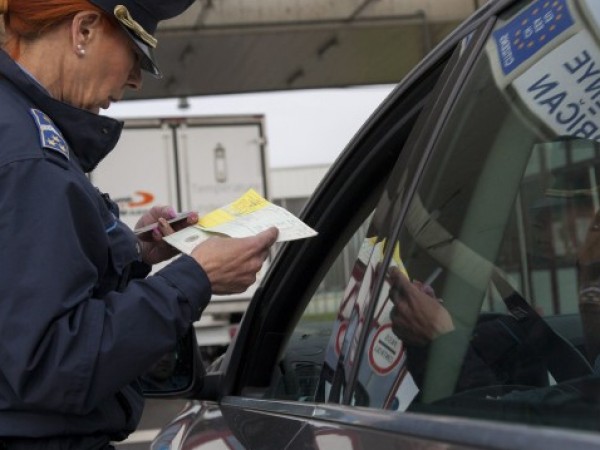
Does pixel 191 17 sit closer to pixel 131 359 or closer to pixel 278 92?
pixel 278 92

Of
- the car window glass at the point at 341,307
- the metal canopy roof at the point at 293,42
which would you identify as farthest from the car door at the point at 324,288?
the metal canopy roof at the point at 293,42

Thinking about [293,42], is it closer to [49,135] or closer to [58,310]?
[49,135]

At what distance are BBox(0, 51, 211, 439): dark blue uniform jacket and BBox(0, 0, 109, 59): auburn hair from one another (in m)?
0.09

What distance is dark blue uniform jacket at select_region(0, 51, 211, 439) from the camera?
1715 millimetres

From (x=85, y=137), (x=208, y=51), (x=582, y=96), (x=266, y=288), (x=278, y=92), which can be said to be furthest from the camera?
(x=278, y=92)

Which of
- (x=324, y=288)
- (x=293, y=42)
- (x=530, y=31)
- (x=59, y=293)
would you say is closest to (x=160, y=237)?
(x=324, y=288)

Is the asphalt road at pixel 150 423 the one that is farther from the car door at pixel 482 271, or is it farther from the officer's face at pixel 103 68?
the car door at pixel 482 271

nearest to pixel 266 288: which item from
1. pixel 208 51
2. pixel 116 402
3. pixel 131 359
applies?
pixel 116 402

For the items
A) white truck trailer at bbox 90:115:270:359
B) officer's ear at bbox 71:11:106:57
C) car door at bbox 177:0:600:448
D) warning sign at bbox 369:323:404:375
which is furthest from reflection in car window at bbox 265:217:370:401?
white truck trailer at bbox 90:115:270:359

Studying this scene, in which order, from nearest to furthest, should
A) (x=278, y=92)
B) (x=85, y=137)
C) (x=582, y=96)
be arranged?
(x=582, y=96) → (x=85, y=137) → (x=278, y=92)

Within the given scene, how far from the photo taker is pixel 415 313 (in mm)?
1714

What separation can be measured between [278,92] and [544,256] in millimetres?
15805

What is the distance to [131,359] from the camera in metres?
1.79

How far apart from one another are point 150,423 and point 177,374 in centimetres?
768
